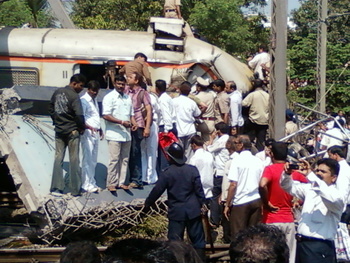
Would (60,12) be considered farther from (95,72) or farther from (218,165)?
(218,165)

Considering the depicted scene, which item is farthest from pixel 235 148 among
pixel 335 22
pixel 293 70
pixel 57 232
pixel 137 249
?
pixel 335 22

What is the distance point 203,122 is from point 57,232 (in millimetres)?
4432

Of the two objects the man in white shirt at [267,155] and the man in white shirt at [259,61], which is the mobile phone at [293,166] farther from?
the man in white shirt at [259,61]

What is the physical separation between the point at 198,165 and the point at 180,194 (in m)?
1.83

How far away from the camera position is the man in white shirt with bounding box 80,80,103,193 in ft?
31.6

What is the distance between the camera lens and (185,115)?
38.7 feet

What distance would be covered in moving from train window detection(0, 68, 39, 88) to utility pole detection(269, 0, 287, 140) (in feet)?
15.9

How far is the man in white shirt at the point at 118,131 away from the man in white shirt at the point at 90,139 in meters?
0.16

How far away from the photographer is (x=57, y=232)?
9148mm

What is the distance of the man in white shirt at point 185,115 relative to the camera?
11781 millimetres

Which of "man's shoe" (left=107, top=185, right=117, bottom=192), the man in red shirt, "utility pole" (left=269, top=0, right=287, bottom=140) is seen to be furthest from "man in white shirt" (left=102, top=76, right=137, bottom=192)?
"utility pole" (left=269, top=0, right=287, bottom=140)

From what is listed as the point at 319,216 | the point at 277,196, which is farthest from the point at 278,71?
the point at 319,216

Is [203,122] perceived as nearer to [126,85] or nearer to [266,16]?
[126,85]

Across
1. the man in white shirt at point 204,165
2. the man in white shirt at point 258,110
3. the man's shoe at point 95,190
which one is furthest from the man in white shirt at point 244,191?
the man in white shirt at point 258,110
